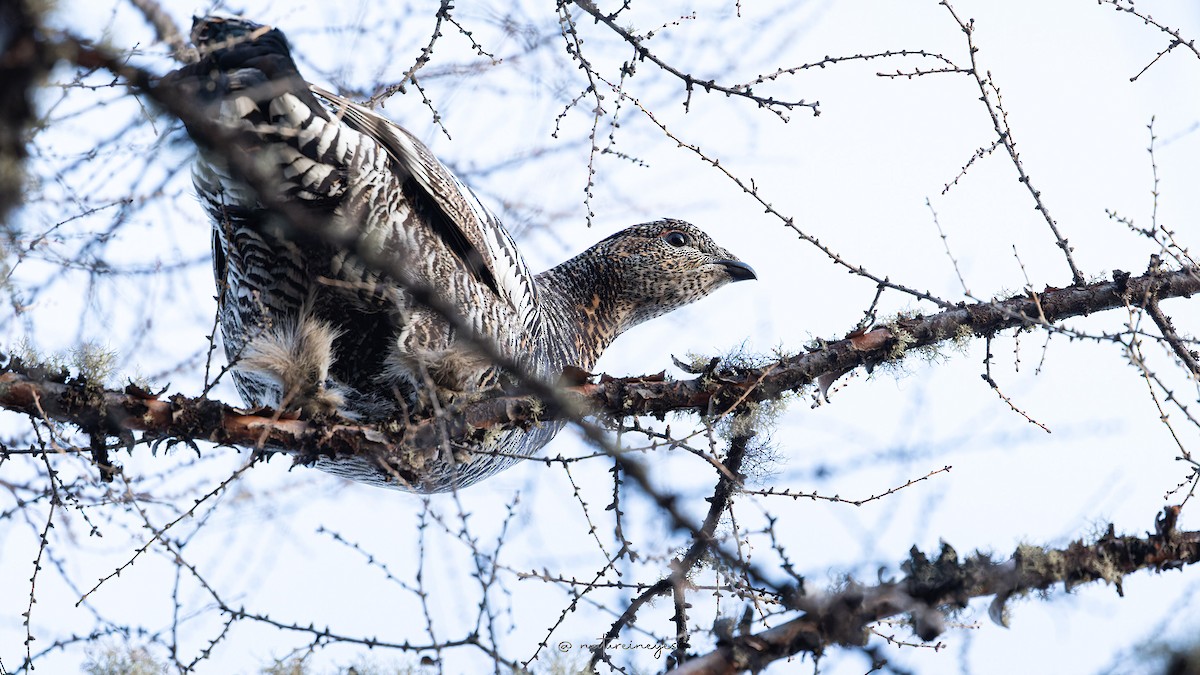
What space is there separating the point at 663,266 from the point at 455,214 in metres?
2.34

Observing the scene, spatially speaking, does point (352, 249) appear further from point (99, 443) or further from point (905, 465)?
point (905, 465)

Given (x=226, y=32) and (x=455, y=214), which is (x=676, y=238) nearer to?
(x=455, y=214)

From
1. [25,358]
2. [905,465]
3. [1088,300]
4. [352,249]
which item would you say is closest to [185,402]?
[25,358]

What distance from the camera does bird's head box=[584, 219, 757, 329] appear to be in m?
6.12

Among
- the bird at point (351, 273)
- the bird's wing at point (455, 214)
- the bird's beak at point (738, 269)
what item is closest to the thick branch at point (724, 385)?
the bird at point (351, 273)

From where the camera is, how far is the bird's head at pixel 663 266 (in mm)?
6117

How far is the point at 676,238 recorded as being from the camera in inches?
249

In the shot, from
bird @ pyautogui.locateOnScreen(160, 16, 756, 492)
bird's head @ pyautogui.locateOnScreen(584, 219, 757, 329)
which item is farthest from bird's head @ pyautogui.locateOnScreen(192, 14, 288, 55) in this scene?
bird's head @ pyautogui.locateOnScreen(584, 219, 757, 329)

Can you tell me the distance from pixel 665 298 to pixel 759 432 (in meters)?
2.52

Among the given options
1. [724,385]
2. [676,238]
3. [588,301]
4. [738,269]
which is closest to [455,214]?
[724,385]

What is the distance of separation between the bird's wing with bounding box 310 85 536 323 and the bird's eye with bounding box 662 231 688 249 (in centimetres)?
177

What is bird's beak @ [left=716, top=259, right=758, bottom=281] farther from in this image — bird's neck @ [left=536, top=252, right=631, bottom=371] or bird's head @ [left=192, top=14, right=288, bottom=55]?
bird's head @ [left=192, top=14, right=288, bottom=55]

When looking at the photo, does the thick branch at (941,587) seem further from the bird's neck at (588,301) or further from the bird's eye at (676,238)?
the bird's eye at (676,238)

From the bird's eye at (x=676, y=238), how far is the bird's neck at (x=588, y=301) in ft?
1.46
